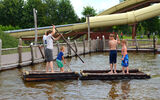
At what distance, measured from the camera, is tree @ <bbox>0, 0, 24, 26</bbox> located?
59.3 meters

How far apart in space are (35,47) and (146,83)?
7.91m

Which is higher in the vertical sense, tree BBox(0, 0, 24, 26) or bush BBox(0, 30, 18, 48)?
tree BBox(0, 0, 24, 26)

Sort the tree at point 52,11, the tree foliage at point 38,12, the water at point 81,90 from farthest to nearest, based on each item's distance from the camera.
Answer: the tree at point 52,11 < the tree foliage at point 38,12 < the water at point 81,90

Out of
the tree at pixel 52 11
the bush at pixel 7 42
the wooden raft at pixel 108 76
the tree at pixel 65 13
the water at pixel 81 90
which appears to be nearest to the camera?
the water at pixel 81 90

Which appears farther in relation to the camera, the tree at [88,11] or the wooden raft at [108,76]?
the tree at [88,11]

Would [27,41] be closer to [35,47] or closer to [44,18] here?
[35,47]

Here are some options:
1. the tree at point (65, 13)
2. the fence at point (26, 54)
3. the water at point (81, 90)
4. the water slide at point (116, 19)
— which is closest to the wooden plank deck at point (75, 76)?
the water at point (81, 90)

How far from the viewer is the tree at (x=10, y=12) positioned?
59269 mm

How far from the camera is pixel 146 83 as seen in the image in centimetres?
955

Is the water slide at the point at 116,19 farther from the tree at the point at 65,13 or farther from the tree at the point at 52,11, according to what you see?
the tree at the point at 65,13

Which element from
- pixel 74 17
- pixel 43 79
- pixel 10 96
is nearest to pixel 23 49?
pixel 43 79

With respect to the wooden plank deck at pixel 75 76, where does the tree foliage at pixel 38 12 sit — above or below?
above

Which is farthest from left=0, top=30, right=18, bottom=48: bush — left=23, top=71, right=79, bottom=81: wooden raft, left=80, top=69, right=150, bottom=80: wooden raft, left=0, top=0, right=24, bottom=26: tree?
left=0, top=0, right=24, bottom=26: tree

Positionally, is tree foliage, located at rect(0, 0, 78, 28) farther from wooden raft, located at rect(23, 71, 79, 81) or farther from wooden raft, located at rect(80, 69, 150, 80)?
wooden raft, located at rect(80, 69, 150, 80)
